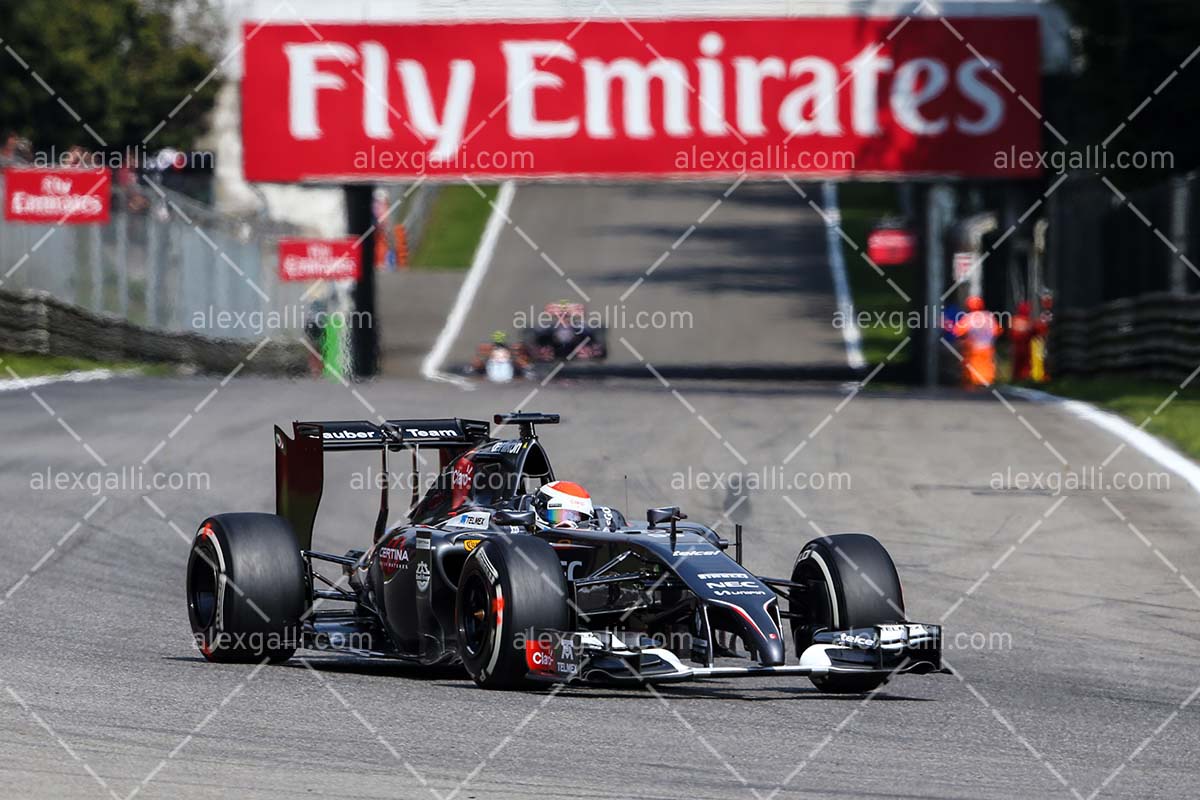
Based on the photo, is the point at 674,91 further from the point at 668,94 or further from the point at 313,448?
the point at 313,448

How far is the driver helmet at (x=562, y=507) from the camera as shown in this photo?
962 cm

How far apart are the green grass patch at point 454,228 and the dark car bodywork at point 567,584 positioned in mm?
48217

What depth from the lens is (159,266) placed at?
33.8 m

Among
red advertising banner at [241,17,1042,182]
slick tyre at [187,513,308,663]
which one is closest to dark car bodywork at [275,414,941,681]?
slick tyre at [187,513,308,663]

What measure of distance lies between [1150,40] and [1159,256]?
1068 cm

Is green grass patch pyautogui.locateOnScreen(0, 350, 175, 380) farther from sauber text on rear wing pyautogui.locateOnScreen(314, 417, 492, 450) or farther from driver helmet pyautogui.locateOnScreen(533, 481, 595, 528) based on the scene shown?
driver helmet pyautogui.locateOnScreen(533, 481, 595, 528)

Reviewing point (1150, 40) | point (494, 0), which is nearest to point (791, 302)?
point (1150, 40)

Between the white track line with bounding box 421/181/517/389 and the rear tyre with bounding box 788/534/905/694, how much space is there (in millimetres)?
25173

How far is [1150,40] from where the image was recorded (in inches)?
1393

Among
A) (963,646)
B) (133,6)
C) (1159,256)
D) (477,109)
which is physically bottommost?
(963,646)

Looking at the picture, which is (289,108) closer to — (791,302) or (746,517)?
(746,517)

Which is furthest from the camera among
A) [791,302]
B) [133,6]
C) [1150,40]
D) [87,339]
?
[133,6]

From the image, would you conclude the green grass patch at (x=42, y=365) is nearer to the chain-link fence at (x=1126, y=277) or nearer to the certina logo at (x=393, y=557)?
the chain-link fence at (x=1126, y=277)

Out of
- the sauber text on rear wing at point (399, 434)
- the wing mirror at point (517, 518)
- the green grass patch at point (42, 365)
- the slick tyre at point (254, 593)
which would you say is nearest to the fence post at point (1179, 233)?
the green grass patch at point (42, 365)
